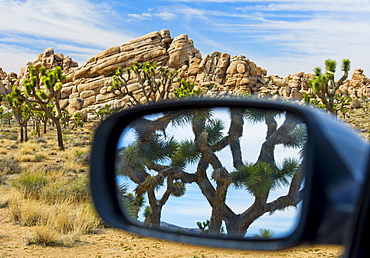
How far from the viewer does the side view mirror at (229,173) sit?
4.15ft

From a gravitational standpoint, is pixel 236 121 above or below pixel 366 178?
above

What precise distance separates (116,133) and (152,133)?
218 mm

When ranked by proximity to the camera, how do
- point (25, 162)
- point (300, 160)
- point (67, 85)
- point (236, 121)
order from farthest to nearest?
point (67, 85) → point (25, 162) → point (236, 121) → point (300, 160)

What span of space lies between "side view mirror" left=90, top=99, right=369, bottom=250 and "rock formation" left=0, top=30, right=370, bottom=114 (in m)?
81.2

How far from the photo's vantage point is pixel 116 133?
244 cm

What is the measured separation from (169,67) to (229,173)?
9566 cm

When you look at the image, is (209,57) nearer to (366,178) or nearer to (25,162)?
(25,162)

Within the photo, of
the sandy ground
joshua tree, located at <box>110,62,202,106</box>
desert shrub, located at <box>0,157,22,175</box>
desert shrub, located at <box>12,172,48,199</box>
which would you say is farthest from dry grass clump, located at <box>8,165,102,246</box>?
joshua tree, located at <box>110,62,202,106</box>

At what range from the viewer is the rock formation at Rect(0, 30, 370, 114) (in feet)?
282

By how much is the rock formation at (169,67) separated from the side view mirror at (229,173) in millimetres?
81158

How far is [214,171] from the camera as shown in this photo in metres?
2.12

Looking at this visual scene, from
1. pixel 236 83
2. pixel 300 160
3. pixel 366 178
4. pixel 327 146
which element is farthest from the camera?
pixel 236 83

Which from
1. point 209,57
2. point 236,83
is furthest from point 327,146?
point 209,57

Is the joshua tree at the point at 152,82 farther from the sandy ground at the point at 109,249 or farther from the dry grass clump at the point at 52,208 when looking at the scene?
the sandy ground at the point at 109,249
